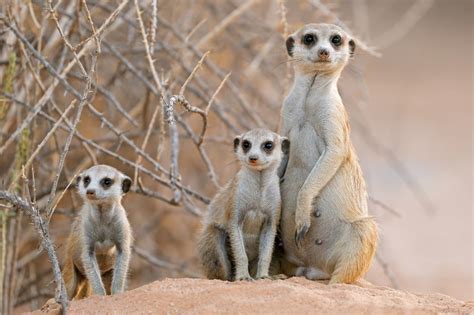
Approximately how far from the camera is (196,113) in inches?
211

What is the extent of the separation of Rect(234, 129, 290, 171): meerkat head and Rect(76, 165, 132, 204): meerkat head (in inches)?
23.7

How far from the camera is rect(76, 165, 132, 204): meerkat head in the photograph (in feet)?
16.3

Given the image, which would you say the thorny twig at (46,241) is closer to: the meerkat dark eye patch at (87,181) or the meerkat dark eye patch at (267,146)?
the meerkat dark eye patch at (87,181)

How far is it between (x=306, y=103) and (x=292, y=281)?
36.4 inches

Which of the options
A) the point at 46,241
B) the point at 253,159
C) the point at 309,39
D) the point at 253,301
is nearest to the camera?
the point at 46,241

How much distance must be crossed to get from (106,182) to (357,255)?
124 cm

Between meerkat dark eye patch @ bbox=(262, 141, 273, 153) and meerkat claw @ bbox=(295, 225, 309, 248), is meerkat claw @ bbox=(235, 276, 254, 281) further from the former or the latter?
meerkat dark eye patch @ bbox=(262, 141, 273, 153)

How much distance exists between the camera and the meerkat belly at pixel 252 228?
5.02 m

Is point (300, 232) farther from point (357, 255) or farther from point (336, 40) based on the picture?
point (336, 40)

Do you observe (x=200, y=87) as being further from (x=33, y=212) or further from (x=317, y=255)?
(x=33, y=212)

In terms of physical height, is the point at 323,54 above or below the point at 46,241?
above

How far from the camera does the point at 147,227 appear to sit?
28.8 ft

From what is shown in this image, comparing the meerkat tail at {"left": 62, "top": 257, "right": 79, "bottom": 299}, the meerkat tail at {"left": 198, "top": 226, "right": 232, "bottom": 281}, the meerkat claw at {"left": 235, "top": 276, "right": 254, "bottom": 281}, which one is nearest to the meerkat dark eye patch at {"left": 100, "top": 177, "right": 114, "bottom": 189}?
the meerkat tail at {"left": 62, "top": 257, "right": 79, "bottom": 299}

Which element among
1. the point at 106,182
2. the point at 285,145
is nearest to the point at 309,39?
the point at 285,145
